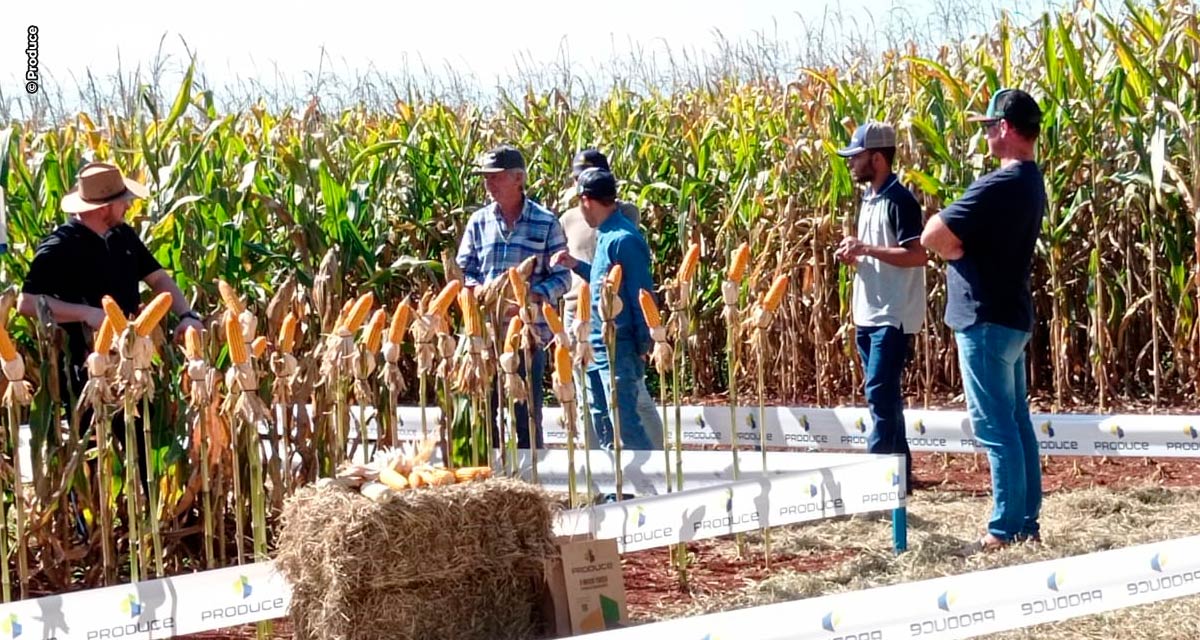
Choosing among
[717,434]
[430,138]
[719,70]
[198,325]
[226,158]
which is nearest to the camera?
[198,325]

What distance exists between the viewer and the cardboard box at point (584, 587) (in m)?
5.13

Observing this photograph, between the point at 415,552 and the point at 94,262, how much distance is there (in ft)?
7.56

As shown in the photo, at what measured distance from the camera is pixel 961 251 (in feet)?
19.7

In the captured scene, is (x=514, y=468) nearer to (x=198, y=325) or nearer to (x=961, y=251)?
(x=198, y=325)

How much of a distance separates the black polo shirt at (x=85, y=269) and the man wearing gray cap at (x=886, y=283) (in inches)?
121

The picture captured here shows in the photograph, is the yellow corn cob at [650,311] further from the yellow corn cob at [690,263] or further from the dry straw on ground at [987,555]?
the dry straw on ground at [987,555]

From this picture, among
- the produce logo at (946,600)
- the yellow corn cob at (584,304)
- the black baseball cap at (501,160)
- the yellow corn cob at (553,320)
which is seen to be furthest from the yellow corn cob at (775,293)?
Answer: the black baseball cap at (501,160)

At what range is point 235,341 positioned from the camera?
4742 mm

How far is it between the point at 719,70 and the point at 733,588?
12848 mm

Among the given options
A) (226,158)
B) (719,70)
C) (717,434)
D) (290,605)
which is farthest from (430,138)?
(719,70)

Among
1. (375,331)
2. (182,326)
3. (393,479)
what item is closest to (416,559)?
(393,479)

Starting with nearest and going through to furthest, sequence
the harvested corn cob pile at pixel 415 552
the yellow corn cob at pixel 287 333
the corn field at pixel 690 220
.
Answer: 1. the harvested corn cob pile at pixel 415 552
2. the yellow corn cob at pixel 287 333
3. the corn field at pixel 690 220

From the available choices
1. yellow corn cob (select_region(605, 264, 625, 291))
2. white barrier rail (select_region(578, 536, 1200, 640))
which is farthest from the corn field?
white barrier rail (select_region(578, 536, 1200, 640))

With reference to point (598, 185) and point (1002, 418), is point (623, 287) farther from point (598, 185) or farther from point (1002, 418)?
point (1002, 418)
